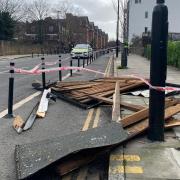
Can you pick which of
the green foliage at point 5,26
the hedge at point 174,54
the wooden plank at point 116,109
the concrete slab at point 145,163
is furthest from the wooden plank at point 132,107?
the green foliage at point 5,26

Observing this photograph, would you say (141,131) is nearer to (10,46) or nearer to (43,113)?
(43,113)

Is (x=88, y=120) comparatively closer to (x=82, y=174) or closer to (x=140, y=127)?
(x=140, y=127)

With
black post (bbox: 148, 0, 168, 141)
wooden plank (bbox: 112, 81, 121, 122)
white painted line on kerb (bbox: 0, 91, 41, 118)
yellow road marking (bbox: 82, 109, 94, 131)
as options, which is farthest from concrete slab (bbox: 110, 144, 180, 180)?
white painted line on kerb (bbox: 0, 91, 41, 118)

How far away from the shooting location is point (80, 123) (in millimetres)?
8375

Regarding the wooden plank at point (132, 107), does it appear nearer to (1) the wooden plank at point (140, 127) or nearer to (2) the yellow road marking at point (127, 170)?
(1) the wooden plank at point (140, 127)

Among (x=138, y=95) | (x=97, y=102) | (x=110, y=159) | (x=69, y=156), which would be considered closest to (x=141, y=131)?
(x=110, y=159)

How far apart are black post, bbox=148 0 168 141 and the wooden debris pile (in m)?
3.90

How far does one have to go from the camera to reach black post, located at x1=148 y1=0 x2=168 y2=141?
20.3 ft

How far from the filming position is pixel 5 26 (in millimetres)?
68125

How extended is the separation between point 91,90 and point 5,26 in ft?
194

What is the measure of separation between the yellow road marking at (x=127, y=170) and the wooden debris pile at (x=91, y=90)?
5.02 m

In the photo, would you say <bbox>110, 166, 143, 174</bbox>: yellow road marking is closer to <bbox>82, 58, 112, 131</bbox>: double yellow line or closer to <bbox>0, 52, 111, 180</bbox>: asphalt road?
<bbox>0, 52, 111, 180</bbox>: asphalt road

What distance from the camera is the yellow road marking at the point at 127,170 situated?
498 centimetres

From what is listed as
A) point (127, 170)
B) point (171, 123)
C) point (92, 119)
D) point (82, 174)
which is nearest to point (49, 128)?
point (92, 119)
